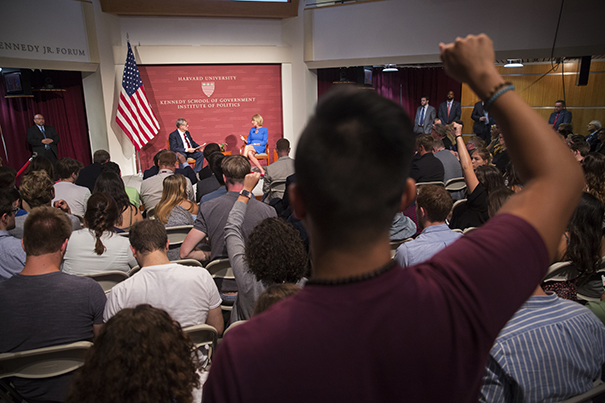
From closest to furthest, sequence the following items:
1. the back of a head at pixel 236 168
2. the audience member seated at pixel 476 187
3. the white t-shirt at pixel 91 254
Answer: the white t-shirt at pixel 91 254 → the back of a head at pixel 236 168 → the audience member seated at pixel 476 187

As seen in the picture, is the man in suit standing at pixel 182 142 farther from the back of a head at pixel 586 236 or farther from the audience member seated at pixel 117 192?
the back of a head at pixel 586 236

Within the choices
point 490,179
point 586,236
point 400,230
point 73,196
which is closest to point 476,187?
point 490,179

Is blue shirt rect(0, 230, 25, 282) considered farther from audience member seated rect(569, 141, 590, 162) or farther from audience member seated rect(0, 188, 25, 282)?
audience member seated rect(569, 141, 590, 162)

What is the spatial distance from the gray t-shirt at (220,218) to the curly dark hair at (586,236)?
2.08 meters

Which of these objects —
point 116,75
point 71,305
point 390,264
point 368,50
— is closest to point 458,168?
point 368,50

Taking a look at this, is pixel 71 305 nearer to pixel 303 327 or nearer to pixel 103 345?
pixel 103 345

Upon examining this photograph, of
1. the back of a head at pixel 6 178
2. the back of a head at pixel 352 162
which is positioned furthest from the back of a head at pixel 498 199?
the back of a head at pixel 6 178

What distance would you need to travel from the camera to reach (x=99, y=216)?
3057 mm

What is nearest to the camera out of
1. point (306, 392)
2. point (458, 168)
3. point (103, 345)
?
point (306, 392)

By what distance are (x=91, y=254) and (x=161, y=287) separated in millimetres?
1138

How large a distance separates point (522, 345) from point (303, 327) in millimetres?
1348

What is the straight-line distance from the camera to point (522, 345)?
1.55 m

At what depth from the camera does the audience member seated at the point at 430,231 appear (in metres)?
2.53

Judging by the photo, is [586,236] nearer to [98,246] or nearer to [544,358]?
[544,358]
